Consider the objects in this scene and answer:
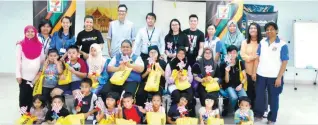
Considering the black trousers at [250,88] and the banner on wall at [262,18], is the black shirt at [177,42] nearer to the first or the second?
the black trousers at [250,88]

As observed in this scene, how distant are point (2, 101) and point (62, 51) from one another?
4.81ft

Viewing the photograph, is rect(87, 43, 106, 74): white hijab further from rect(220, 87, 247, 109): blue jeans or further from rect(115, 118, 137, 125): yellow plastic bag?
rect(220, 87, 247, 109): blue jeans

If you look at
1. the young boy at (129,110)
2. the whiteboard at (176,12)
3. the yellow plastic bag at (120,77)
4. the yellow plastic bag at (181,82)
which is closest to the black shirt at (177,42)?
the yellow plastic bag at (181,82)

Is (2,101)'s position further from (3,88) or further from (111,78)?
(111,78)

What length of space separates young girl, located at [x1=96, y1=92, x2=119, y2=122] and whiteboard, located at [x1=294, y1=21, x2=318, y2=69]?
4401mm

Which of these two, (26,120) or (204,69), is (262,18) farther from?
(26,120)

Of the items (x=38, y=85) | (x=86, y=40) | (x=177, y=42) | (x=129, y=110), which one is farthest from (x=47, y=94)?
(x=177, y=42)

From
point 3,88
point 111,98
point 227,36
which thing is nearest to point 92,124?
point 111,98

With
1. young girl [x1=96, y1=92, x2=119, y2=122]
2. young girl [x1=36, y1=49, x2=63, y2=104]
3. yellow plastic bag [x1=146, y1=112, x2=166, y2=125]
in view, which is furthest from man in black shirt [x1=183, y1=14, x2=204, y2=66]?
young girl [x1=36, y1=49, x2=63, y2=104]

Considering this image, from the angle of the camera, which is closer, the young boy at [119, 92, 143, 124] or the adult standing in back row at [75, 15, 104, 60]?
the young boy at [119, 92, 143, 124]

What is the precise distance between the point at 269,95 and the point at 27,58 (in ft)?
9.85

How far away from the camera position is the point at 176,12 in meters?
6.95

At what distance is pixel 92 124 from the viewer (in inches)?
163

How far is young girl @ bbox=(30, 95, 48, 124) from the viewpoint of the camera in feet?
13.4
